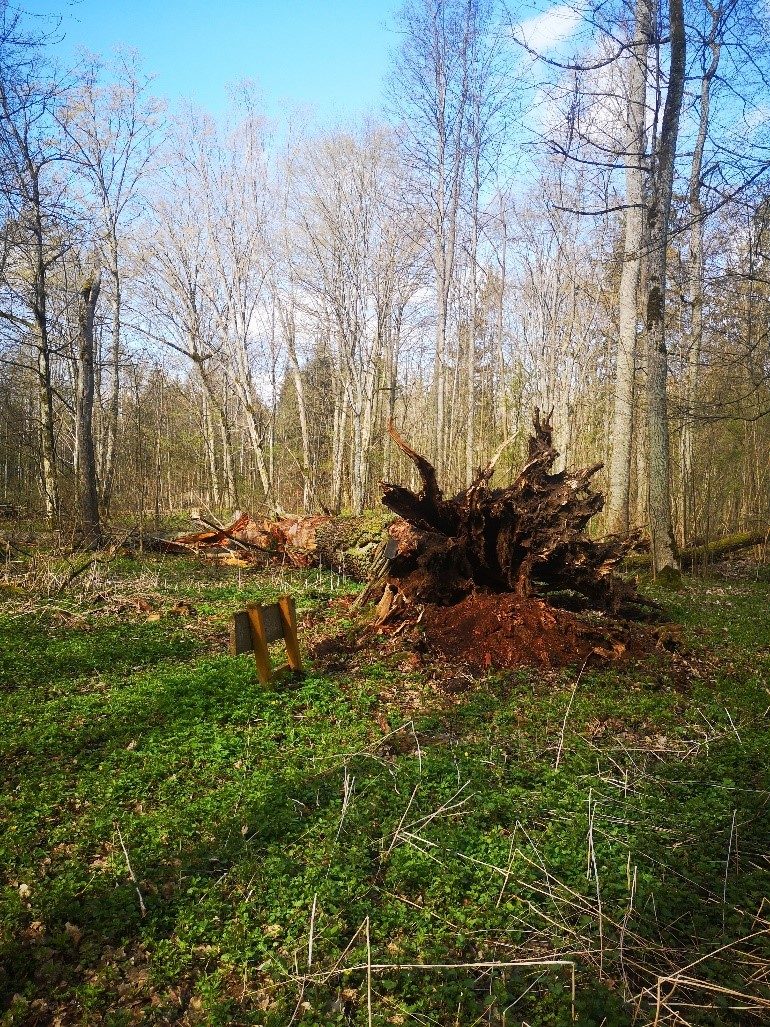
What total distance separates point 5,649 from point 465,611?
417 centimetres

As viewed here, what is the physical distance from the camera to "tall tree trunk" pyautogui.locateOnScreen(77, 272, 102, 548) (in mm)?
11680

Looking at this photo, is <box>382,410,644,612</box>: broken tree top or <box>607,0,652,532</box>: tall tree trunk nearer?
<box>382,410,644,612</box>: broken tree top

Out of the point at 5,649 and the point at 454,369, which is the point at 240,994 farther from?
the point at 454,369

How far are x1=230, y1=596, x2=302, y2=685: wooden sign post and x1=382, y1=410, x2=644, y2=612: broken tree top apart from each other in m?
1.44

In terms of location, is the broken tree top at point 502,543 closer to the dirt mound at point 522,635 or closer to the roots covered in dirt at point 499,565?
the roots covered in dirt at point 499,565

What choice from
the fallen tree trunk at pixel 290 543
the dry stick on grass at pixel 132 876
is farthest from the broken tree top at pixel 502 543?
the fallen tree trunk at pixel 290 543

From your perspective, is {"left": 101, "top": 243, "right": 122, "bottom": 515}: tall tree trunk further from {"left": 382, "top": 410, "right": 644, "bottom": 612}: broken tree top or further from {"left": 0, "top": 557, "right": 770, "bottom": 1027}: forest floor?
{"left": 0, "top": 557, "right": 770, "bottom": 1027}: forest floor

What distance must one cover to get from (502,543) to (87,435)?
30.9 feet

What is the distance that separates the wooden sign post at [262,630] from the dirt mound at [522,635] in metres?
1.32

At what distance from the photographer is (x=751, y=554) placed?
38.1ft

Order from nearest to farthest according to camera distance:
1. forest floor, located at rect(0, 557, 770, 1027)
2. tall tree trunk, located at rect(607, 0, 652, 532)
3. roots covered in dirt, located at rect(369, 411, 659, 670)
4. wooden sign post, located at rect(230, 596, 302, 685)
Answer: forest floor, located at rect(0, 557, 770, 1027) → wooden sign post, located at rect(230, 596, 302, 685) → roots covered in dirt, located at rect(369, 411, 659, 670) → tall tree trunk, located at rect(607, 0, 652, 532)

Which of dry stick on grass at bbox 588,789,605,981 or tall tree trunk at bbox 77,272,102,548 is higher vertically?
tall tree trunk at bbox 77,272,102,548

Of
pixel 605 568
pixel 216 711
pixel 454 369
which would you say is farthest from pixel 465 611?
pixel 454 369

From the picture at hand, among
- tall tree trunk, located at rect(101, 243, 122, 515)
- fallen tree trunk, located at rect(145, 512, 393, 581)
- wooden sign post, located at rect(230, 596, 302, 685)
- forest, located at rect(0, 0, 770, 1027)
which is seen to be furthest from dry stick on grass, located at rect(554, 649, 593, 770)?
tall tree trunk, located at rect(101, 243, 122, 515)
